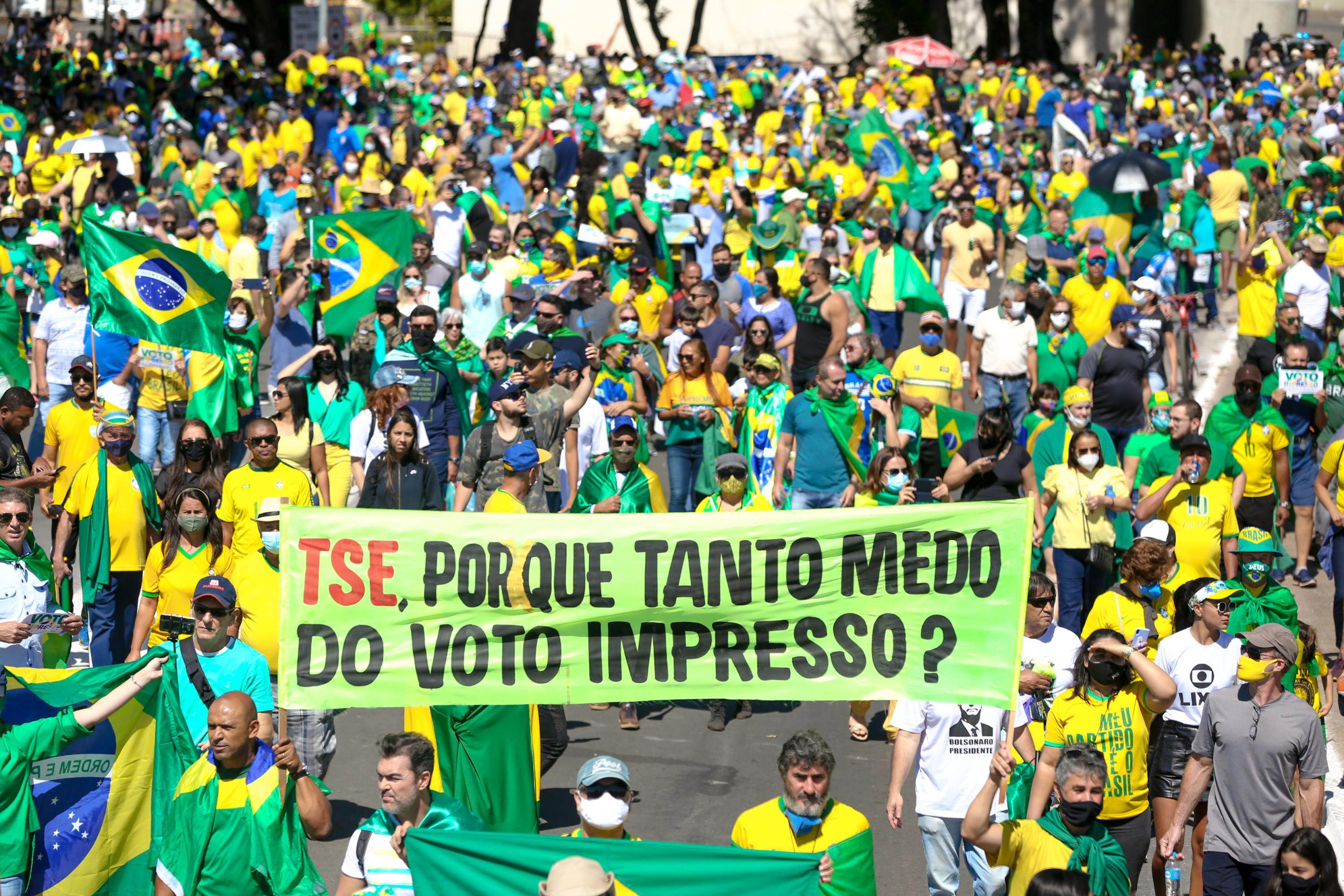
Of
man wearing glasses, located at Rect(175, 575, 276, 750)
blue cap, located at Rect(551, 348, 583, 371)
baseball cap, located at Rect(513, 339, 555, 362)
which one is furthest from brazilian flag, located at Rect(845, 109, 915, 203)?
man wearing glasses, located at Rect(175, 575, 276, 750)

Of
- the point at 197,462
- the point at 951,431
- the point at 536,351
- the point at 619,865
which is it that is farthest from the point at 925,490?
the point at 619,865

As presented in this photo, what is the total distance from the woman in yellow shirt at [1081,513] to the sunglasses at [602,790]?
5.03 meters

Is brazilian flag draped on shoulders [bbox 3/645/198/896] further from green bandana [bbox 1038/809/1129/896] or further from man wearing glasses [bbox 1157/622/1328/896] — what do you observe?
man wearing glasses [bbox 1157/622/1328/896]

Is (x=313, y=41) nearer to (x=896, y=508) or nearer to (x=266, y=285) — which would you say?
(x=266, y=285)

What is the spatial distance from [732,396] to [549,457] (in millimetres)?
2900

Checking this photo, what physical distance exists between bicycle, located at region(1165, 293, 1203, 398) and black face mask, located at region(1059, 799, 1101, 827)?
10.7 m

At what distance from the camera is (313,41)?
33.4 meters

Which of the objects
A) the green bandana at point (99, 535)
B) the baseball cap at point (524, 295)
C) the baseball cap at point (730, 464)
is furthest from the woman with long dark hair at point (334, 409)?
the baseball cap at point (730, 464)

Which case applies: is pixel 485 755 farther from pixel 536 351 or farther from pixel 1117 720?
pixel 536 351

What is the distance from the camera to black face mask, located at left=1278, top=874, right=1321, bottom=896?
20.7 ft

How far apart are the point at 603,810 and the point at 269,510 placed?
387 centimetres

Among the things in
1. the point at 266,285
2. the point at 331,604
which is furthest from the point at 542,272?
the point at 331,604

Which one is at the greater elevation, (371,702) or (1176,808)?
(371,702)

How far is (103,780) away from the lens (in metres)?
7.47
